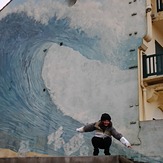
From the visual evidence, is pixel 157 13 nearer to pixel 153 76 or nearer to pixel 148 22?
pixel 148 22

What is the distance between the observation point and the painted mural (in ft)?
45.4

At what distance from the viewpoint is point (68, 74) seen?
15352 mm

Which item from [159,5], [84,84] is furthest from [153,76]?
[159,5]

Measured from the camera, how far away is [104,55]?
14547mm

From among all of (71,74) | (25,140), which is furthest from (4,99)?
(71,74)

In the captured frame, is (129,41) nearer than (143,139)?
No

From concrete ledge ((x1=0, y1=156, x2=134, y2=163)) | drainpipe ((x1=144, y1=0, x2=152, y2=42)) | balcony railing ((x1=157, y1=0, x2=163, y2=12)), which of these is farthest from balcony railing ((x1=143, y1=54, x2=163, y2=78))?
concrete ledge ((x1=0, y1=156, x2=134, y2=163))

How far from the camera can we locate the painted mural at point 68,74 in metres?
13.8

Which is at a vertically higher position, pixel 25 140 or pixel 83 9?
pixel 83 9

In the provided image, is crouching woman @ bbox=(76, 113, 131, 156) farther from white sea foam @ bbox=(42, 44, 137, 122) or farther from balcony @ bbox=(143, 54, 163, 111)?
balcony @ bbox=(143, 54, 163, 111)

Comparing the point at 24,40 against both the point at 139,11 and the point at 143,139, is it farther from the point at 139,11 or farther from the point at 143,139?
the point at 143,139

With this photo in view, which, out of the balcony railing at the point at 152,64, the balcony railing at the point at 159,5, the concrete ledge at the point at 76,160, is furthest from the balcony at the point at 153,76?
the concrete ledge at the point at 76,160

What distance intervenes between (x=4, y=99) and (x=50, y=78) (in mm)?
2492

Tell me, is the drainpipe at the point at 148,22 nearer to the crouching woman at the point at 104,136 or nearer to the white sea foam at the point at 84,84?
the white sea foam at the point at 84,84
